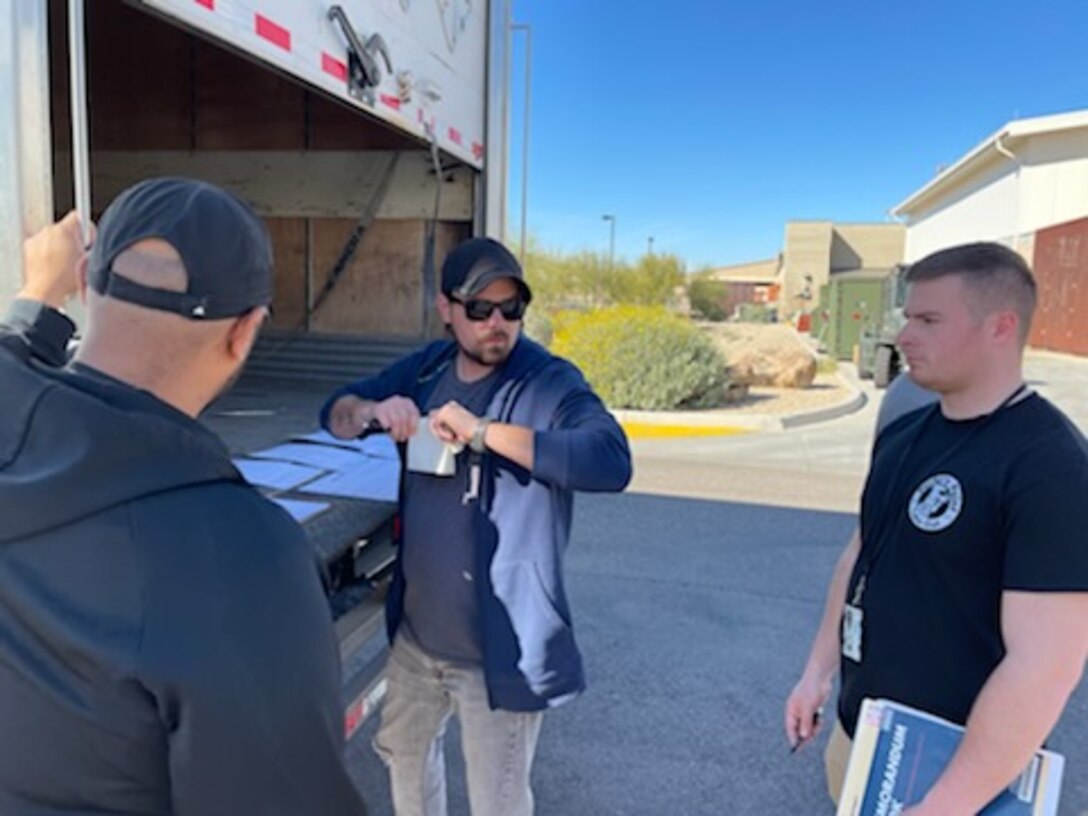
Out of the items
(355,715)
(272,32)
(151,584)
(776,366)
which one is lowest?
(355,715)

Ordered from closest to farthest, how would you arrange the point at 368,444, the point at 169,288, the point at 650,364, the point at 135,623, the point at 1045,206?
1. the point at 135,623
2. the point at 169,288
3. the point at 368,444
4. the point at 650,364
5. the point at 1045,206

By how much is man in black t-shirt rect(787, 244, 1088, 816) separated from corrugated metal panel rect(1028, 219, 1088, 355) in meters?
22.2

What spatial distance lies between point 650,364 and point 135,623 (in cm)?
1106

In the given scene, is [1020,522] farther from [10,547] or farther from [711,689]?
[711,689]

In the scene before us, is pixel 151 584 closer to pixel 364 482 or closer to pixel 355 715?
pixel 355 715

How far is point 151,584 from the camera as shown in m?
0.85

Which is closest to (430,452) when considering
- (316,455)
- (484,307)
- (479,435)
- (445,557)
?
(479,435)

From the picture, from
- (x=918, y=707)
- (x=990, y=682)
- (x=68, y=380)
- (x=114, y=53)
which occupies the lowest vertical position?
(x=918, y=707)

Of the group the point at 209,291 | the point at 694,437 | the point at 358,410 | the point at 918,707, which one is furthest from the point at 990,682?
the point at 694,437

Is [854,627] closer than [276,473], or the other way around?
[854,627]

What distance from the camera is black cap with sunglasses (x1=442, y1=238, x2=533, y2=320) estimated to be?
2.04 m

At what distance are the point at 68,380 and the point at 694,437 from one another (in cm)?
986

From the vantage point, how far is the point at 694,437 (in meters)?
10.5

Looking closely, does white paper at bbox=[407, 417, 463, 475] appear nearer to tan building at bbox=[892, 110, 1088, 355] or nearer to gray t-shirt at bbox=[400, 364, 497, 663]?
gray t-shirt at bbox=[400, 364, 497, 663]
